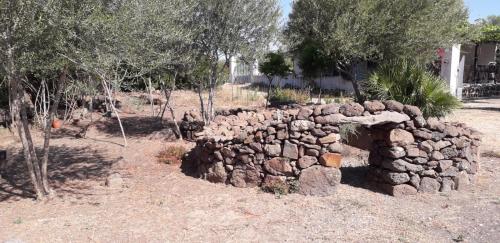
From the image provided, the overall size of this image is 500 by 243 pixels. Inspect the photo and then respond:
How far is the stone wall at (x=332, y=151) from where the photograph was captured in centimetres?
781

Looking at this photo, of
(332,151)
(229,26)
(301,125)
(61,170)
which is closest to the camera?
(301,125)

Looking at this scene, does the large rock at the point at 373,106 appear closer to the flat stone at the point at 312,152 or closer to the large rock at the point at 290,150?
the flat stone at the point at 312,152

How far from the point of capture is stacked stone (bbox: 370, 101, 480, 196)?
8102mm

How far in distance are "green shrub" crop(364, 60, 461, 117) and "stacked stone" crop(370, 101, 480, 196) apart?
70 centimetres

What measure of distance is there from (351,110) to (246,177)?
6.53 feet

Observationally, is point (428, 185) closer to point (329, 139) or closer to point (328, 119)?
point (329, 139)

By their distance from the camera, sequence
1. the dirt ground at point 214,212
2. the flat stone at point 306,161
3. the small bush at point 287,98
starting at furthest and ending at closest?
the small bush at point 287,98
the flat stone at point 306,161
the dirt ground at point 214,212

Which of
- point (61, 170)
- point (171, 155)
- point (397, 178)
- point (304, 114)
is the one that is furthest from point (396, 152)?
point (61, 170)

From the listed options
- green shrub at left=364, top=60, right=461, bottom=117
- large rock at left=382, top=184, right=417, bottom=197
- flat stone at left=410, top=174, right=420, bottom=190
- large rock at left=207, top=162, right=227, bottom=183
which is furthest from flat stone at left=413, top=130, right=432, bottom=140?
large rock at left=207, top=162, right=227, bottom=183

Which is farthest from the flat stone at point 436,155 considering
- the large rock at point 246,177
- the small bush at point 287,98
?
the small bush at point 287,98

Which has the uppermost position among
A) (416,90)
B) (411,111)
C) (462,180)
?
(416,90)

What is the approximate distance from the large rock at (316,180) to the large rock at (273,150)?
49 cm

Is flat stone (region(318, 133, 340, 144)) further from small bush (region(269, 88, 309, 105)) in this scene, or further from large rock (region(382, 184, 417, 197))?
small bush (region(269, 88, 309, 105))

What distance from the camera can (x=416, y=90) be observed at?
9.18 metres
